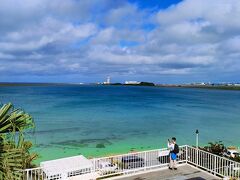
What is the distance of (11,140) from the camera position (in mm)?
4277

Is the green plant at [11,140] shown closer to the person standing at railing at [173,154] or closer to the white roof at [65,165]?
the white roof at [65,165]

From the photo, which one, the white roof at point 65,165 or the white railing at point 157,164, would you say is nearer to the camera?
the white roof at point 65,165

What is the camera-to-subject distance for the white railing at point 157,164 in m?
9.54

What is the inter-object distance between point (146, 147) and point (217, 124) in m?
16.7

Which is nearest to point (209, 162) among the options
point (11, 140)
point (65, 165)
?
point (65, 165)

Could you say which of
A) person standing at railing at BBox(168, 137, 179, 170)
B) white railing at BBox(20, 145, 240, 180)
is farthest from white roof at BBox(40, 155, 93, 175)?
person standing at railing at BBox(168, 137, 179, 170)

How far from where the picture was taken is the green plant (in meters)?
4.27

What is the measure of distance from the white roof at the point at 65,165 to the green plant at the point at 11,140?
474 cm

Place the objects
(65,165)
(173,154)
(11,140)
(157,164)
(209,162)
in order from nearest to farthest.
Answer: (11,140) < (65,165) < (173,154) < (209,162) < (157,164)

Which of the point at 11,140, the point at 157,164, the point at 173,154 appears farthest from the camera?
the point at 157,164

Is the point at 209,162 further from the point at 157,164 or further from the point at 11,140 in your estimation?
the point at 11,140

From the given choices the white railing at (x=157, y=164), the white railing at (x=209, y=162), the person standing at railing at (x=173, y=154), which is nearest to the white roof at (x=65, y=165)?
the white railing at (x=157, y=164)

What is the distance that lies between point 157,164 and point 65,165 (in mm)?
4241

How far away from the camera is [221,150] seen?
13633 mm
